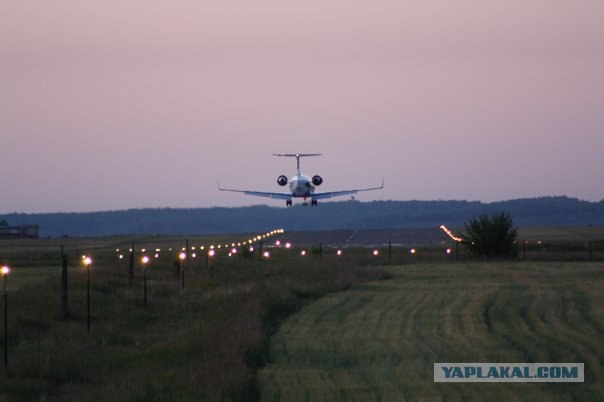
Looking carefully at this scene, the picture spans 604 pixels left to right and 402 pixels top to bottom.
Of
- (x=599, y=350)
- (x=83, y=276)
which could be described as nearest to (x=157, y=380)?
(x=599, y=350)

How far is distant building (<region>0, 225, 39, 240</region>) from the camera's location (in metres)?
124

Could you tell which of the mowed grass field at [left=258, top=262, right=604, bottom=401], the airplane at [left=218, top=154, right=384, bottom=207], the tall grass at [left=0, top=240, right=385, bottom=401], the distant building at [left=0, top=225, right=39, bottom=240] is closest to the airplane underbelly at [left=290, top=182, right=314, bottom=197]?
the airplane at [left=218, top=154, right=384, bottom=207]

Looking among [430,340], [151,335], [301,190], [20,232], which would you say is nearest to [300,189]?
[301,190]

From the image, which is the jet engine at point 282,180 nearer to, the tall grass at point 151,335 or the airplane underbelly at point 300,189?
the airplane underbelly at point 300,189

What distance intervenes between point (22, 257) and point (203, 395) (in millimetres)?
54062

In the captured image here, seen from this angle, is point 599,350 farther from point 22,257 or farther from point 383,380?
point 22,257

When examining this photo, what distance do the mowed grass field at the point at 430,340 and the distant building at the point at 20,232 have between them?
3439 inches

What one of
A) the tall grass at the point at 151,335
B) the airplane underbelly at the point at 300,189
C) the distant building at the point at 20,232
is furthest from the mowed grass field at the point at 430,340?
the distant building at the point at 20,232

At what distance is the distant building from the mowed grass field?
87.4 meters

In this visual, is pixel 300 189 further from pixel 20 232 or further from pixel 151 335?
pixel 151 335

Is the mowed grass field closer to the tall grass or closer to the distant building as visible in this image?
the tall grass

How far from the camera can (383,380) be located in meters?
19.5

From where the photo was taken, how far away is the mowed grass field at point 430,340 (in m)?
18.3

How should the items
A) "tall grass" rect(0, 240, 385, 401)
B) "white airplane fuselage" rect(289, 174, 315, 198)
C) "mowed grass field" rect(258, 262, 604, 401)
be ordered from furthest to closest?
"white airplane fuselage" rect(289, 174, 315, 198) < "tall grass" rect(0, 240, 385, 401) < "mowed grass field" rect(258, 262, 604, 401)
